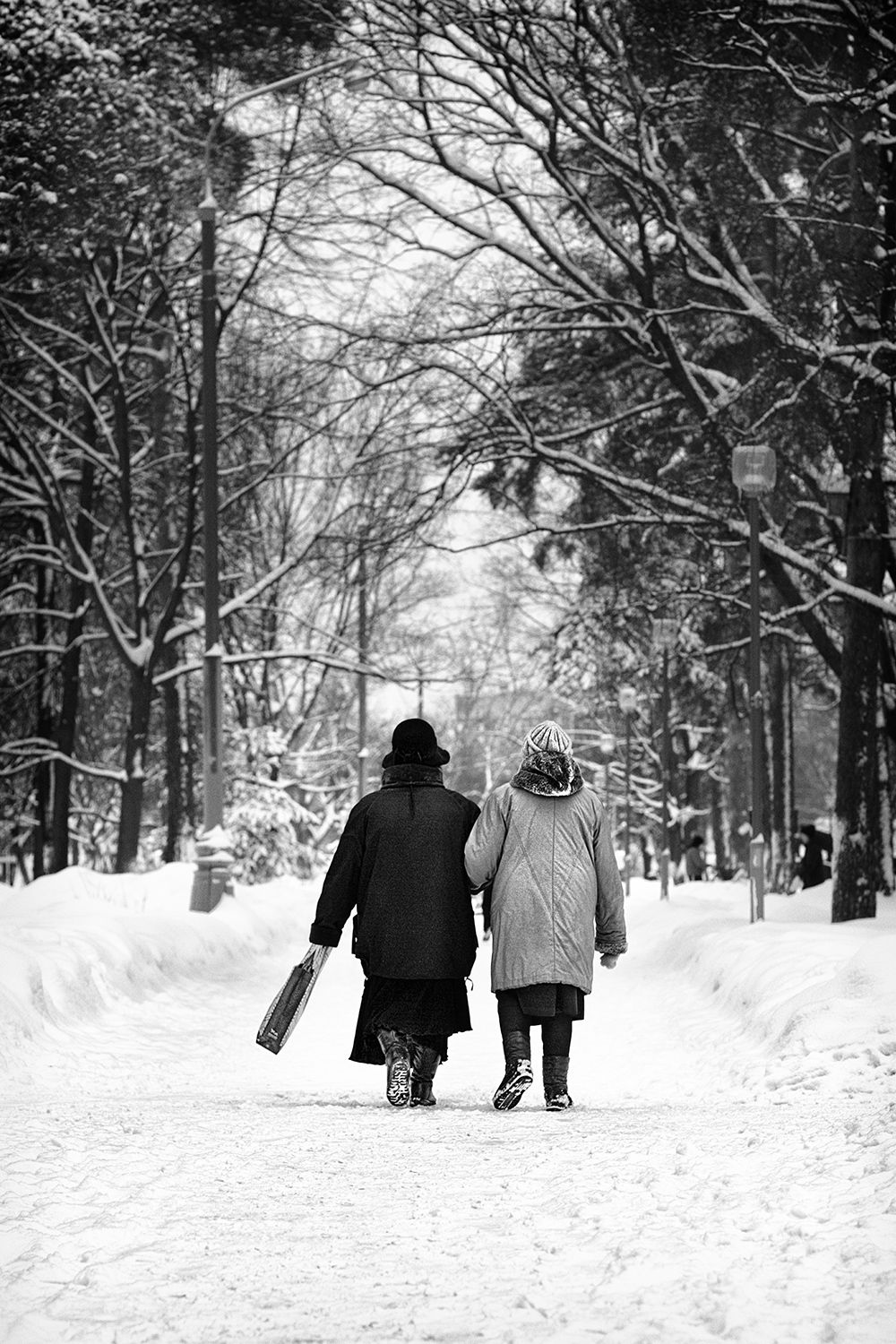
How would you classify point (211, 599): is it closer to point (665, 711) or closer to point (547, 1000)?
point (547, 1000)

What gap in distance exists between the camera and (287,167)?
19438mm

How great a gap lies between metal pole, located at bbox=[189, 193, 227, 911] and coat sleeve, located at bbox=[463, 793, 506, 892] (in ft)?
37.4

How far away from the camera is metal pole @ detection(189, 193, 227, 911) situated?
762 inches

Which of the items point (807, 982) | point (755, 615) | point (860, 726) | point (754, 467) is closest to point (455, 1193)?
point (807, 982)

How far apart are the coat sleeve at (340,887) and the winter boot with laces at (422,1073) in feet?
1.97

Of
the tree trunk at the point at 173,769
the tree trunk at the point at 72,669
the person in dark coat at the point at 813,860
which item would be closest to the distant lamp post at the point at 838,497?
the person in dark coat at the point at 813,860

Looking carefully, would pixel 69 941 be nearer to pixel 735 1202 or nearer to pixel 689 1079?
pixel 689 1079

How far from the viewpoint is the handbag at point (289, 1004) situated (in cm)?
827

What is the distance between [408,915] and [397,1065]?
0.65 m

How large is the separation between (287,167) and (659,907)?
457 inches

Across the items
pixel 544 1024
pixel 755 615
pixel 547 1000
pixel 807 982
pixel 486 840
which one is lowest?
pixel 807 982

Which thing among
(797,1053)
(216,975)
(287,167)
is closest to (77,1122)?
(797,1053)

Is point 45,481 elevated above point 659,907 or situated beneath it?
elevated above

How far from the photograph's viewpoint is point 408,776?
27.5 ft
